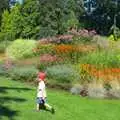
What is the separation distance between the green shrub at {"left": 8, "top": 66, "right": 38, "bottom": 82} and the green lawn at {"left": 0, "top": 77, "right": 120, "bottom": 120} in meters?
2.76

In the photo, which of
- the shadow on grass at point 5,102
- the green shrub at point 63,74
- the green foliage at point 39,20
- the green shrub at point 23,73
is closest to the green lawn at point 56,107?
the shadow on grass at point 5,102

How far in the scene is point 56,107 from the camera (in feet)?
40.5

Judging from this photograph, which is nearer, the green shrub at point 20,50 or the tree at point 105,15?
the green shrub at point 20,50

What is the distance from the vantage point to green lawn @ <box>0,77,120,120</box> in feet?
37.2

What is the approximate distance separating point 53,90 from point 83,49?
556 centimetres

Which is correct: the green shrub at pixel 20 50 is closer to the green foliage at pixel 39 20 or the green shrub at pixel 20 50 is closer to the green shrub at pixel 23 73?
the green shrub at pixel 23 73

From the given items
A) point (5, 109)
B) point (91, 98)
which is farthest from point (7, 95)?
point (91, 98)

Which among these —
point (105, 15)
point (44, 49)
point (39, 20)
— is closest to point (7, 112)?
point (44, 49)

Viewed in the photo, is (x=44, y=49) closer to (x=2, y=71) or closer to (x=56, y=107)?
A: (x=2, y=71)

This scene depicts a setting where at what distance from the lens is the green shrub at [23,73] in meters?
17.7

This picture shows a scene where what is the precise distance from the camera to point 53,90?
16.1m

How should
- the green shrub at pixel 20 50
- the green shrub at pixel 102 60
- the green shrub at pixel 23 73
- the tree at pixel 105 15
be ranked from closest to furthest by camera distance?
1. the green shrub at pixel 23 73
2. the green shrub at pixel 102 60
3. the green shrub at pixel 20 50
4. the tree at pixel 105 15

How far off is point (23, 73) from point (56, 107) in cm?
584

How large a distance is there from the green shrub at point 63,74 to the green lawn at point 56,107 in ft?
7.27
